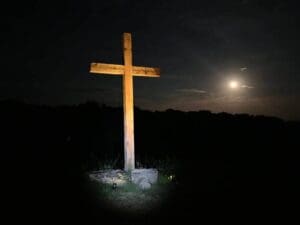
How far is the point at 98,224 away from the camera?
14.7 feet

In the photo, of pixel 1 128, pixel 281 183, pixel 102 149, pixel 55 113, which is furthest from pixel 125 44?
pixel 55 113

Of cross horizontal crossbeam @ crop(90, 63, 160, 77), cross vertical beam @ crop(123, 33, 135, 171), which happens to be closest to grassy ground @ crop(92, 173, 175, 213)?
cross vertical beam @ crop(123, 33, 135, 171)

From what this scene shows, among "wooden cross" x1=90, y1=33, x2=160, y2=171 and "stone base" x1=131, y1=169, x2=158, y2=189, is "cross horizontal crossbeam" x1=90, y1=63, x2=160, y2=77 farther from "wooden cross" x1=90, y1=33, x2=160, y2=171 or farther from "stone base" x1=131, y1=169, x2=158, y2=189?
"stone base" x1=131, y1=169, x2=158, y2=189

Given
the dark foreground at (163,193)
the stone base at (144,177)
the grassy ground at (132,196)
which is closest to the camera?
the dark foreground at (163,193)

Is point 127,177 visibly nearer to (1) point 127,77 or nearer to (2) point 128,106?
(2) point 128,106

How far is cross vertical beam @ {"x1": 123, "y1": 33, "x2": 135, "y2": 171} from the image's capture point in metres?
6.77

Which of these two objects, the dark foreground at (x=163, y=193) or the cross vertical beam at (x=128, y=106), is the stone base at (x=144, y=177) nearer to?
the cross vertical beam at (x=128, y=106)

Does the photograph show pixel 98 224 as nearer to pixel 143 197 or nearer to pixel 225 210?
pixel 143 197

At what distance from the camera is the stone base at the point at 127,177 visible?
20.5ft

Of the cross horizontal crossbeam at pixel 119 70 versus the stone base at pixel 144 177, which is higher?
the cross horizontal crossbeam at pixel 119 70

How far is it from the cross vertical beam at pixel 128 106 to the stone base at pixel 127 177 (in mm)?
263

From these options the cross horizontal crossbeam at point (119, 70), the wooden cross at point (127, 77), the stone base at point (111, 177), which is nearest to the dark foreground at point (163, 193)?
the stone base at point (111, 177)

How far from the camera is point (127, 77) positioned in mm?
7000

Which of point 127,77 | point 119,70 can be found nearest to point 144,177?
point 127,77
